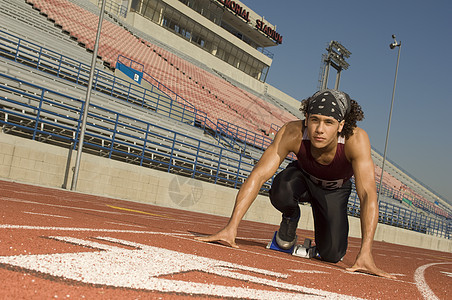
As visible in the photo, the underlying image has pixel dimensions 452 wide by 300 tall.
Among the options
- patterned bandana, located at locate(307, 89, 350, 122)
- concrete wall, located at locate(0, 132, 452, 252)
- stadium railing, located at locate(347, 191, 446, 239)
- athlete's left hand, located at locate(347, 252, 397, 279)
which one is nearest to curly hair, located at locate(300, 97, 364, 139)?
patterned bandana, located at locate(307, 89, 350, 122)

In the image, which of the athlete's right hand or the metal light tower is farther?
the metal light tower

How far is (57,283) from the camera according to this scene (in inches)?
68.0

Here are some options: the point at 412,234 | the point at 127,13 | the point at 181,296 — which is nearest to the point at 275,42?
the point at 127,13

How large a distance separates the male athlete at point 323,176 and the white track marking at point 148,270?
1.47 m

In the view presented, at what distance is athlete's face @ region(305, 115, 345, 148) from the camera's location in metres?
4.16

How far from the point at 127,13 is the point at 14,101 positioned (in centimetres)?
2675

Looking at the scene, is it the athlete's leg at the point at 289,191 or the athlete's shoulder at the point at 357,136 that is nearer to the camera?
the athlete's shoulder at the point at 357,136

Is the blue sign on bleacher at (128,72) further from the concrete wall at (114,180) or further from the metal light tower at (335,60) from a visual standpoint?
the metal light tower at (335,60)

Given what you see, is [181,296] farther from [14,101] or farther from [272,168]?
[14,101]

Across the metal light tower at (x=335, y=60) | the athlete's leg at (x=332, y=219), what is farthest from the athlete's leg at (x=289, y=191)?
the metal light tower at (x=335, y=60)

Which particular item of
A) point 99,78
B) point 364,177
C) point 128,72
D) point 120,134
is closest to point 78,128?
point 120,134

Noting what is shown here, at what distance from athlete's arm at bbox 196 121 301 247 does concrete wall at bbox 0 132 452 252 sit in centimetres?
788

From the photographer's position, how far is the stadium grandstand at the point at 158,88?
549 inches

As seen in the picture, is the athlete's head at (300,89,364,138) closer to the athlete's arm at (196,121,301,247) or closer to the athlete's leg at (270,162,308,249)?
the athlete's arm at (196,121,301,247)
